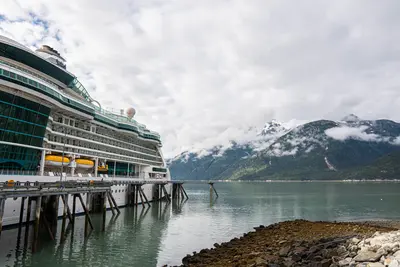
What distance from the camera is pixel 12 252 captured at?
101 ft

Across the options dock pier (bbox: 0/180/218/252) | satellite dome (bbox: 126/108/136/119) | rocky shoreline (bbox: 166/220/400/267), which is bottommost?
rocky shoreline (bbox: 166/220/400/267)

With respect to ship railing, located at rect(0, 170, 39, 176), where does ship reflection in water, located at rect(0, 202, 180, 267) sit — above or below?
below

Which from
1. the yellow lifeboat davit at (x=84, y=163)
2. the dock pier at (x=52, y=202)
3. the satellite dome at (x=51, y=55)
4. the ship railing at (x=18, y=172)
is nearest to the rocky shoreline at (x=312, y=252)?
the dock pier at (x=52, y=202)

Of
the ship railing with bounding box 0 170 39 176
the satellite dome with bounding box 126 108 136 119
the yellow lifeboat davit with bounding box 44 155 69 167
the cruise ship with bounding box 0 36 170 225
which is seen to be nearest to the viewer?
the ship railing with bounding box 0 170 39 176

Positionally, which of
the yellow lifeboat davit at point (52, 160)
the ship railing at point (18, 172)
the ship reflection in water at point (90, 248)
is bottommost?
the ship reflection in water at point (90, 248)

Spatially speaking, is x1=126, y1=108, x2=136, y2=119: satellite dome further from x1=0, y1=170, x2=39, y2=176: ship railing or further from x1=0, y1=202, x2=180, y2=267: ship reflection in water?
x1=0, y1=202, x2=180, y2=267: ship reflection in water

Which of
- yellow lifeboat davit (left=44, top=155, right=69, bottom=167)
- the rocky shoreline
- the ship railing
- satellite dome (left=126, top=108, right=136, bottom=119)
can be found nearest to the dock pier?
the ship railing

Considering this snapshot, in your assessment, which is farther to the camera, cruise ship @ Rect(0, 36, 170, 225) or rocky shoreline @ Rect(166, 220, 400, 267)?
cruise ship @ Rect(0, 36, 170, 225)

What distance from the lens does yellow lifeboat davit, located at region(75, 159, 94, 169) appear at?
62.4 metres

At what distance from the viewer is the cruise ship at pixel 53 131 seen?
145 feet

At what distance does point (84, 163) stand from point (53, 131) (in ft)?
32.1

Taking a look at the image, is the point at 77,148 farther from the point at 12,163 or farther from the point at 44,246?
the point at 44,246

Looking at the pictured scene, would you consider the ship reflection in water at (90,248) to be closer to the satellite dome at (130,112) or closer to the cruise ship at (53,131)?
the cruise ship at (53,131)

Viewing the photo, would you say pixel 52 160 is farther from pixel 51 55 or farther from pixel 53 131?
pixel 51 55
